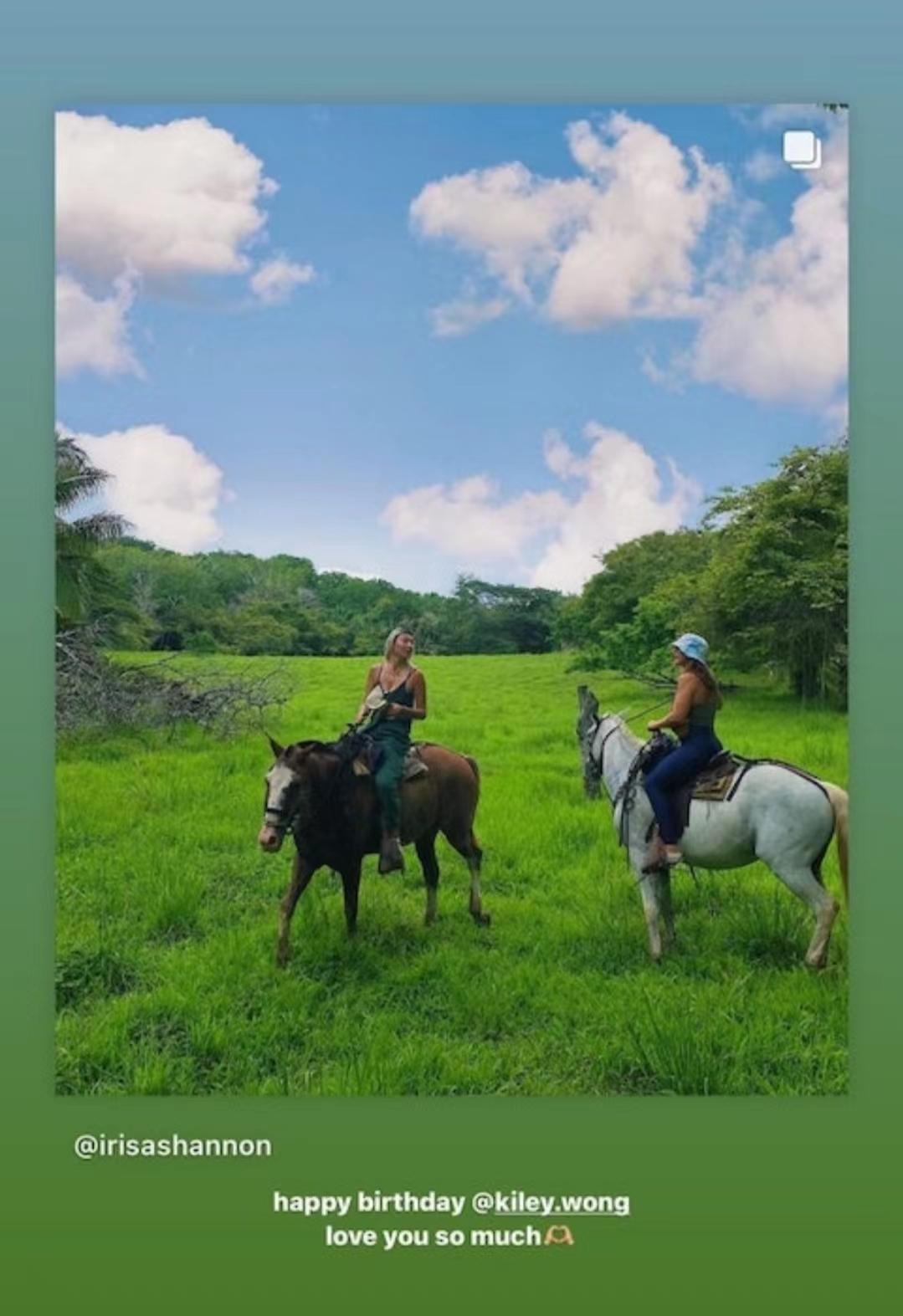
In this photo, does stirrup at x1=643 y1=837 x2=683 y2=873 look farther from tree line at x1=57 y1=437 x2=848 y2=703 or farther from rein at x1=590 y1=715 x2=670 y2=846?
tree line at x1=57 y1=437 x2=848 y2=703

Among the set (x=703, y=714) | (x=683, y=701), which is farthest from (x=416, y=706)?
(x=703, y=714)

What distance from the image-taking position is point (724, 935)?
4.67m

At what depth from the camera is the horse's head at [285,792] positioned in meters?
4.32

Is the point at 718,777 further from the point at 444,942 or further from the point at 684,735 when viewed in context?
the point at 444,942

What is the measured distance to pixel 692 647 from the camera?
178 inches

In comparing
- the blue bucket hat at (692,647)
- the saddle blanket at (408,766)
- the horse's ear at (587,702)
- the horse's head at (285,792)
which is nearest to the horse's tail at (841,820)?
the blue bucket hat at (692,647)

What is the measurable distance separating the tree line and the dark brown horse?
688 mm

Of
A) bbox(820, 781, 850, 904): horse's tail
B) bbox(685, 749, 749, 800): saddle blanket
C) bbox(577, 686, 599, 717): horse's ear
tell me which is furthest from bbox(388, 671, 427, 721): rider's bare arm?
bbox(820, 781, 850, 904): horse's tail

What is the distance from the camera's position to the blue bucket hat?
4.51 m

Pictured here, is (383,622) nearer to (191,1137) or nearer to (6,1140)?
(191,1137)

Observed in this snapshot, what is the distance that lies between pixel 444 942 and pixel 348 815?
764 millimetres

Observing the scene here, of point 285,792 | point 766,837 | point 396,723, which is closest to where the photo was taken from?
point 285,792

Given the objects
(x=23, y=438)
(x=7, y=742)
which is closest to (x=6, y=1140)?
(x=7, y=742)

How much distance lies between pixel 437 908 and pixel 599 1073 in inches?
42.1
